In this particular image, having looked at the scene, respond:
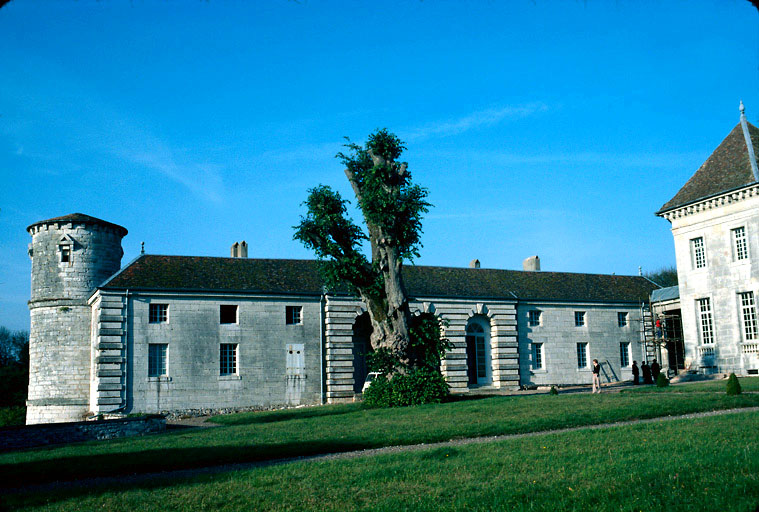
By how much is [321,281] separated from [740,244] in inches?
845

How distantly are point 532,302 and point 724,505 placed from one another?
112ft

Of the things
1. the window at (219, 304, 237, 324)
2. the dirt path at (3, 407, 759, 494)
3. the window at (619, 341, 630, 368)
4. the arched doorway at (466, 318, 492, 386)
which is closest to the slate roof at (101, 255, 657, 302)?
the window at (219, 304, 237, 324)

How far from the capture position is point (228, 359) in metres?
34.4

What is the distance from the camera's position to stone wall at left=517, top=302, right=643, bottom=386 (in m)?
40.3

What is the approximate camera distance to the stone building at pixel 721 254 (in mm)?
32969

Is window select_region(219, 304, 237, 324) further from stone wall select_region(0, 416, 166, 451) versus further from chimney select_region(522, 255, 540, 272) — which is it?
chimney select_region(522, 255, 540, 272)

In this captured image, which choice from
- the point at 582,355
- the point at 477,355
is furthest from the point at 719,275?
the point at 477,355

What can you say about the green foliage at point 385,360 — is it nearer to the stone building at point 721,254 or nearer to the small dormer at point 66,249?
the stone building at point 721,254

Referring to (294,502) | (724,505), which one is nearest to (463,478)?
(294,502)

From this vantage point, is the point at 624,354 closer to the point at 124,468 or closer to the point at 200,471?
the point at 200,471

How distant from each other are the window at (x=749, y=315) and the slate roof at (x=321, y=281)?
32.0ft

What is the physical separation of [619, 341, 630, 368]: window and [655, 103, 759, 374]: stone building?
5.84 meters

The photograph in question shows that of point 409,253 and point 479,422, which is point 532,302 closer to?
point 409,253

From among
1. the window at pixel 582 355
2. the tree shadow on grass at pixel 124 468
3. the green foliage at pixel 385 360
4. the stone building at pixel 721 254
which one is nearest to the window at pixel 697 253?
the stone building at pixel 721 254
